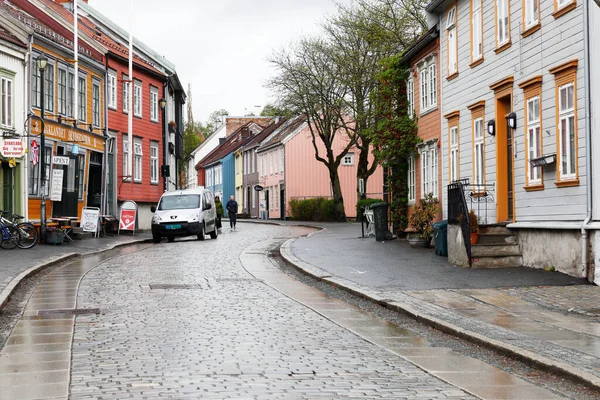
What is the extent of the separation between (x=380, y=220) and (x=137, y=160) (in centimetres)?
1682

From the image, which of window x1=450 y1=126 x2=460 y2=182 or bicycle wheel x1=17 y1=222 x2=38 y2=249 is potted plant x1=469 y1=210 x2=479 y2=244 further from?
bicycle wheel x1=17 y1=222 x2=38 y2=249

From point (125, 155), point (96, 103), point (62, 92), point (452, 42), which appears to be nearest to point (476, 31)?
point (452, 42)

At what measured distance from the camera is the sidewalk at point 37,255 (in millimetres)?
15370

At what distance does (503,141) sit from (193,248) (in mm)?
10433

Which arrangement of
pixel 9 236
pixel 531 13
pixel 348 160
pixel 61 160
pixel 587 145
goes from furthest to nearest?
pixel 348 160 → pixel 61 160 → pixel 9 236 → pixel 531 13 → pixel 587 145

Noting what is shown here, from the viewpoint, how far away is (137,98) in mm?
41906

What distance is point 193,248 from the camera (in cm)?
2658

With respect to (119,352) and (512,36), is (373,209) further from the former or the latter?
(119,352)

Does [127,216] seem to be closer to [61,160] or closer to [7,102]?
[61,160]

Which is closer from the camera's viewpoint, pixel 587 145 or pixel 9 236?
pixel 587 145

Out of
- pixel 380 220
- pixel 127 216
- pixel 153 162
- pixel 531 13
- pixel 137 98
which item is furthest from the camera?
pixel 153 162

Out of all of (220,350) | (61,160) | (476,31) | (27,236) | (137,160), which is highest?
(476,31)

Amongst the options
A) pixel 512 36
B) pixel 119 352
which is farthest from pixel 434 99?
pixel 119 352

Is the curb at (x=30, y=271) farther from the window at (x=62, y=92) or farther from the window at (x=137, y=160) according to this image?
the window at (x=137, y=160)
